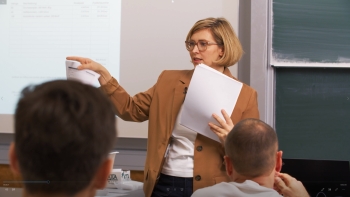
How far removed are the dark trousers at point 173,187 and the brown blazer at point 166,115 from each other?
27 mm

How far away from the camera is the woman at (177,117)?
2.10 meters

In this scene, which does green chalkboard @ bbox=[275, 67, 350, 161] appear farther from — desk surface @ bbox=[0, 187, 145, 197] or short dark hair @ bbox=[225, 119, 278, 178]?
short dark hair @ bbox=[225, 119, 278, 178]

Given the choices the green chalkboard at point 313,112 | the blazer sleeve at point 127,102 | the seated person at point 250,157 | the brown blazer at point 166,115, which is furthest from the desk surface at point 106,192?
the green chalkboard at point 313,112

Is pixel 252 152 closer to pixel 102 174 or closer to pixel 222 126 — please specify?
pixel 222 126

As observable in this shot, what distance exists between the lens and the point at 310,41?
298cm

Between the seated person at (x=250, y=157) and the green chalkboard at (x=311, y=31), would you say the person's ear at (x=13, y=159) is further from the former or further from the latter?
the green chalkboard at (x=311, y=31)

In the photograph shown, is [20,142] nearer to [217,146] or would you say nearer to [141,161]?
[217,146]

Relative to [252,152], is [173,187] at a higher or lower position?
lower

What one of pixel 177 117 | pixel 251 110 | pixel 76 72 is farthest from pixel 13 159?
pixel 251 110

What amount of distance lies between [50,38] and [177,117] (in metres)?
1.41

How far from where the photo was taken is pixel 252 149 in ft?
5.02

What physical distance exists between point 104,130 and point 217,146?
55.3 inches

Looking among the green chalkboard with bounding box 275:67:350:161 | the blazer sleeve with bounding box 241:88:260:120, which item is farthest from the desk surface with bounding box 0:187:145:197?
the green chalkboard with bounding box 275:67:350:161

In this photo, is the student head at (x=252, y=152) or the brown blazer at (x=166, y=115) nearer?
the student head at (x=252, y=152)
